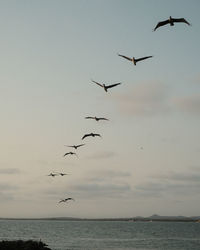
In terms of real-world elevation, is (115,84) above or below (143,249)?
above

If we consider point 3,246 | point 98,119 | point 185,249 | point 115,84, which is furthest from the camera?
point 185,249

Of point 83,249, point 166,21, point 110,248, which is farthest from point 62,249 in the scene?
point 166,21

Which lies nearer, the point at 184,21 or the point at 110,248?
the point at 184,21

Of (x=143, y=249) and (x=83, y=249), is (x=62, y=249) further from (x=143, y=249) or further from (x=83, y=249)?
(x=143, y=249)

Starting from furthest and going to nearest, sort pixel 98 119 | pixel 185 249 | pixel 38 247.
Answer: pixel 185 249 < pixel 38 247 < pixel 98 119

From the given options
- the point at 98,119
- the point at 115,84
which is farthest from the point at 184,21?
the point at 98,119

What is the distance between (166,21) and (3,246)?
3239 cm

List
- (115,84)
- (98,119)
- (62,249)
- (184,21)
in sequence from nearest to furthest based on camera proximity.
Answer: (184,21)
(115,84)
(98,119)
(62,249)

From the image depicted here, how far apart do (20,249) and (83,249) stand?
3267cm

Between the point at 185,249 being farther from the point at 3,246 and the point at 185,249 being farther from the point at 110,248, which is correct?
the point at 3,246

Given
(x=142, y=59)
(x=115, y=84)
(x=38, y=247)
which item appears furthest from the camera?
(x=38, y=247)

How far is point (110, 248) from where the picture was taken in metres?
77.6

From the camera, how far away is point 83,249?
74.2 metres

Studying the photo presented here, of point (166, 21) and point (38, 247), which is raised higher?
point (166, 21)
